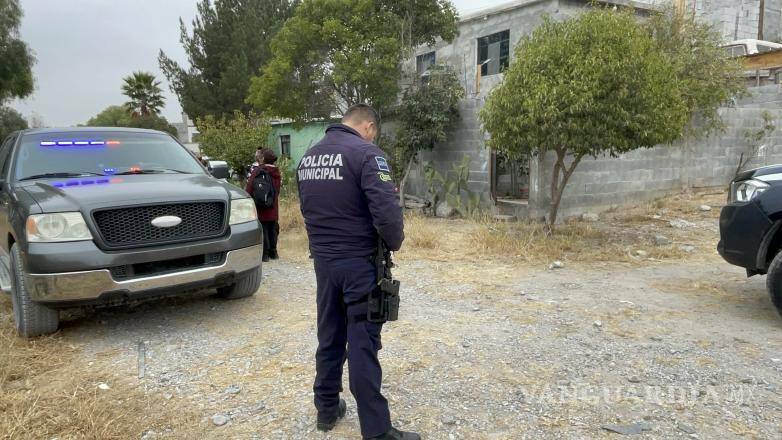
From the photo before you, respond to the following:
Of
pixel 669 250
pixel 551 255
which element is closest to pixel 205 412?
pixel 551 255

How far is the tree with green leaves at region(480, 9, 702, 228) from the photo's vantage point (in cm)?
666

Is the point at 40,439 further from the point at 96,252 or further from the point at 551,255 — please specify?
the point at 551,255

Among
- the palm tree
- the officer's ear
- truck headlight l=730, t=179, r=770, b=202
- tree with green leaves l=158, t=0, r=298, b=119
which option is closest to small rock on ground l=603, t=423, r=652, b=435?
the officer's ear

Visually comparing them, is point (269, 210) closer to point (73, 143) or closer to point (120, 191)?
point (73, 143)

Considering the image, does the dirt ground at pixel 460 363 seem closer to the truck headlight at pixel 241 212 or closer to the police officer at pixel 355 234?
the police officer at pixel 355 234

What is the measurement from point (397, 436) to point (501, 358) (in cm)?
131

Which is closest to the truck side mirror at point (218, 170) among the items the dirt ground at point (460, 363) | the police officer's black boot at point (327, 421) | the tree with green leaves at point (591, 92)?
the dirt ground at point (460, 363)

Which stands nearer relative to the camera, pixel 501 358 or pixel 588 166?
pixel 501 358

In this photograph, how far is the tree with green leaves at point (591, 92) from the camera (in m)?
6.66

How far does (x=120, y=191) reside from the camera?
4.11 m

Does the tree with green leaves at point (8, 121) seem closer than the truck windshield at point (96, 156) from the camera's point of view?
No

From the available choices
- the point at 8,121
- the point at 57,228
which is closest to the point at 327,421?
the point at 57,228

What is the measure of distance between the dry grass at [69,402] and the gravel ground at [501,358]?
0.11 metres

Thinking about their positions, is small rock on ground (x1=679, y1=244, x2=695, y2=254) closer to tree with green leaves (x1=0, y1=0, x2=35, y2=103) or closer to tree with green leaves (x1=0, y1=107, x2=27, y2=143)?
tree with green leaves (x1=0, y1=0, x2=35, y2=103)
